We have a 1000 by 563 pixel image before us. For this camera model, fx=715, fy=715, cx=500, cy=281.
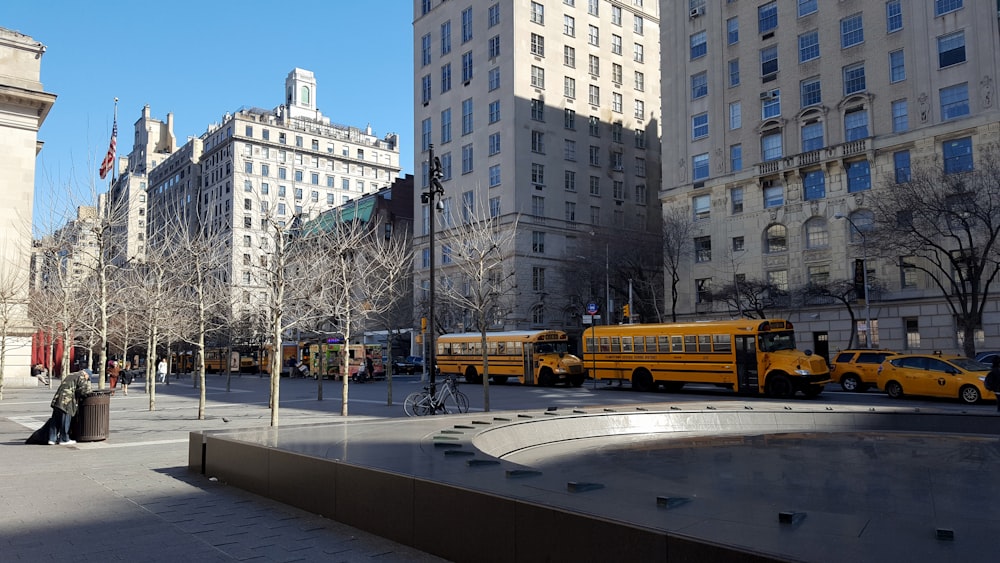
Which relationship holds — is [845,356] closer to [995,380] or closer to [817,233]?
[995,380]

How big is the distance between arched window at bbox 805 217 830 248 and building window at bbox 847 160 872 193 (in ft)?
9.05

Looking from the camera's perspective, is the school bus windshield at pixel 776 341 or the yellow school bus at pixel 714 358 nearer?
the yellow school bus at pixel 714 358

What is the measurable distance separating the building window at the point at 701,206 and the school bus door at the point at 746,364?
80.7 feet

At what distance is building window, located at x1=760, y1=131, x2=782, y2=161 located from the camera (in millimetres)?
47969

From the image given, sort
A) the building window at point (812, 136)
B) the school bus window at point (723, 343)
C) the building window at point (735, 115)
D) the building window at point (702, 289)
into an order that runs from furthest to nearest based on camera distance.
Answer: the building window at point (702, 289), the building window at point (735, 115), the building window at point (812, 136), the school bus window at point (723, 343)

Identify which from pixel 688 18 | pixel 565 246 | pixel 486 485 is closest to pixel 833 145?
pixel 688 18

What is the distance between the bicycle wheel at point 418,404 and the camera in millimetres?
20625

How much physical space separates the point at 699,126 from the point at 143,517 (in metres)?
50.8

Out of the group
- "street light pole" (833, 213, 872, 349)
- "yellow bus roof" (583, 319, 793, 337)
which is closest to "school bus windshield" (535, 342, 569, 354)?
"yellow bus roof" (583, 319, 793, 337)

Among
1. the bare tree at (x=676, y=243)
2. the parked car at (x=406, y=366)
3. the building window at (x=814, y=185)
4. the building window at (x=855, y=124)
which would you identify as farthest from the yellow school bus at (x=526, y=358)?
the building window at (x=855, y=124)

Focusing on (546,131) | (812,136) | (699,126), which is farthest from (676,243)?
(546,131)

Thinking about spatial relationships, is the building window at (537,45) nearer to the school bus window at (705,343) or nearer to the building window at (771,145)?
the building window at (771,145)

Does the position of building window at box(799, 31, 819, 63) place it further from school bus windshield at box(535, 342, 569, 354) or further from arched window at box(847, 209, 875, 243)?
school bus windshield at box(535, 342, 569, 354)

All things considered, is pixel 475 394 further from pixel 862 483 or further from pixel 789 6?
pixel 789 6
